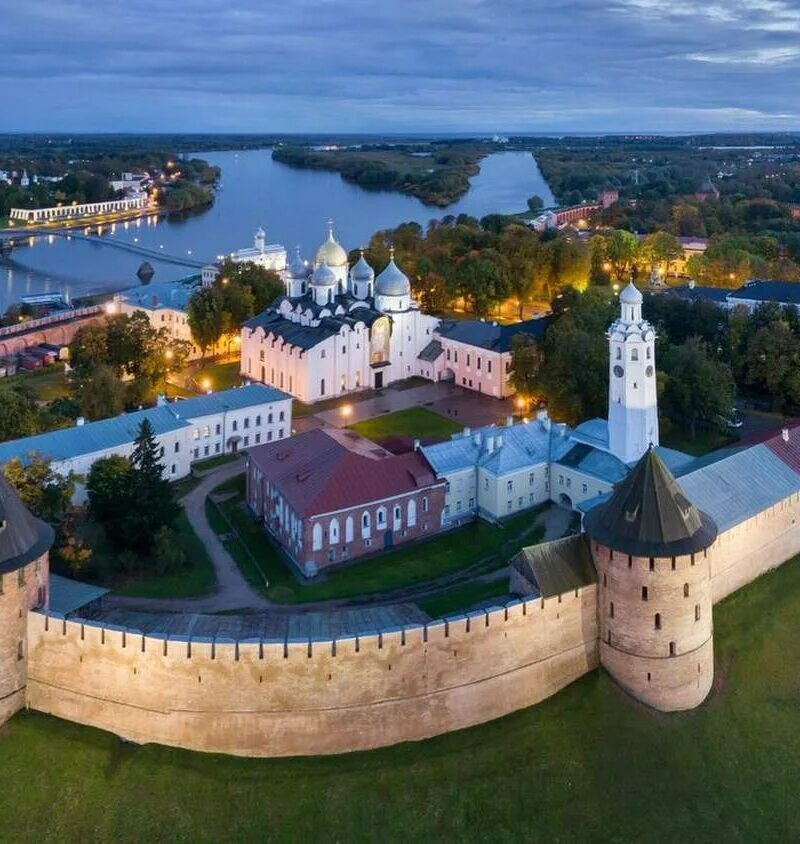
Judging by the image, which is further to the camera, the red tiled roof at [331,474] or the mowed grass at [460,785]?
the red tiled roof at [331,474]

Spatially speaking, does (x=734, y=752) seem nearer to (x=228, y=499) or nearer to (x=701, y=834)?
(x=701, y=834)

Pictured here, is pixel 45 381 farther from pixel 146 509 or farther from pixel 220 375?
pixel 146 509

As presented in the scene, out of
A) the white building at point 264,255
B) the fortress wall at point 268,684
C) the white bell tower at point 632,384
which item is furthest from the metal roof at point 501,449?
the white building at point 264,255

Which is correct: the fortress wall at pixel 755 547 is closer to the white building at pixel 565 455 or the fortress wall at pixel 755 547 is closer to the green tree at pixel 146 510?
the white building at pixel 565 455

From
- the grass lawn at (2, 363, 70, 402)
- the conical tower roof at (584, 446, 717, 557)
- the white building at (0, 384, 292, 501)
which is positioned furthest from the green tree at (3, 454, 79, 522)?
the grass lawn at (2, 363, 70, 402)

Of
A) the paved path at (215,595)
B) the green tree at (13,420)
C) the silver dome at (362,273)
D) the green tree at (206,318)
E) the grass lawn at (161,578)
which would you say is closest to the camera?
the paved path at (215,595)

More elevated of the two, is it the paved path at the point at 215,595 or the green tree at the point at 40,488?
the green tree at the point at 40,488

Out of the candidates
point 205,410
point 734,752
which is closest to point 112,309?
point 205,410

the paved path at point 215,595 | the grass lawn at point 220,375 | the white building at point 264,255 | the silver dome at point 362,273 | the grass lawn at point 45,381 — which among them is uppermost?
the silver dome at point 362,273
